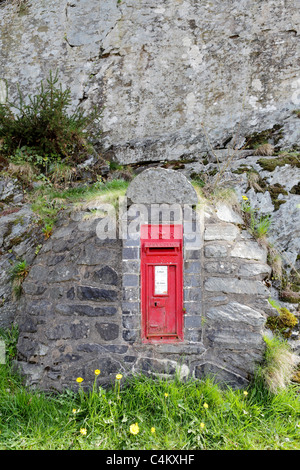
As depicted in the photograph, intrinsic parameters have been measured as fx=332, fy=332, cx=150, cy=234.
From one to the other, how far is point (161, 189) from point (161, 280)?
90cm

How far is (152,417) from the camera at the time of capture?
2.71 metres

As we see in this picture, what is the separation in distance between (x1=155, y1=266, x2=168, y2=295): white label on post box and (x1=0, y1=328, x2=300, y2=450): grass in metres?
0.79

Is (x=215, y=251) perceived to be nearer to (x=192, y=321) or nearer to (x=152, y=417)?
(x=192, y=321)

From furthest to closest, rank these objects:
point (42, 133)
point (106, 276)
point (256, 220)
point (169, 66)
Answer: point (169, 66) → point (42, 133) → point (256, 220) → point (106, 276)

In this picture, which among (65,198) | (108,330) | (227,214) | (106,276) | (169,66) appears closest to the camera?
(108,330)

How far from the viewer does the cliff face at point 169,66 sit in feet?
17.6

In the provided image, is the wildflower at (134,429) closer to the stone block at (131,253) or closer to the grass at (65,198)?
the stone block at (131,253)

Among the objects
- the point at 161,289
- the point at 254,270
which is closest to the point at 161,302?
the point at 161,289

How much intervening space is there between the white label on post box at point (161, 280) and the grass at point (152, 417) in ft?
2.59

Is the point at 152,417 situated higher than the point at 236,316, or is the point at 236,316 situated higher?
the point at 236,316

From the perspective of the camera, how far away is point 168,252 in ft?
10.4

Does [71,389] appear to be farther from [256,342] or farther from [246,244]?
[246,244]

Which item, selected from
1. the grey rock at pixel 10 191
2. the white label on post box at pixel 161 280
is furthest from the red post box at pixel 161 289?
the grey rock at pixel 10 191

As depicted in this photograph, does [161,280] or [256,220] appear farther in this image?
[256,220]
